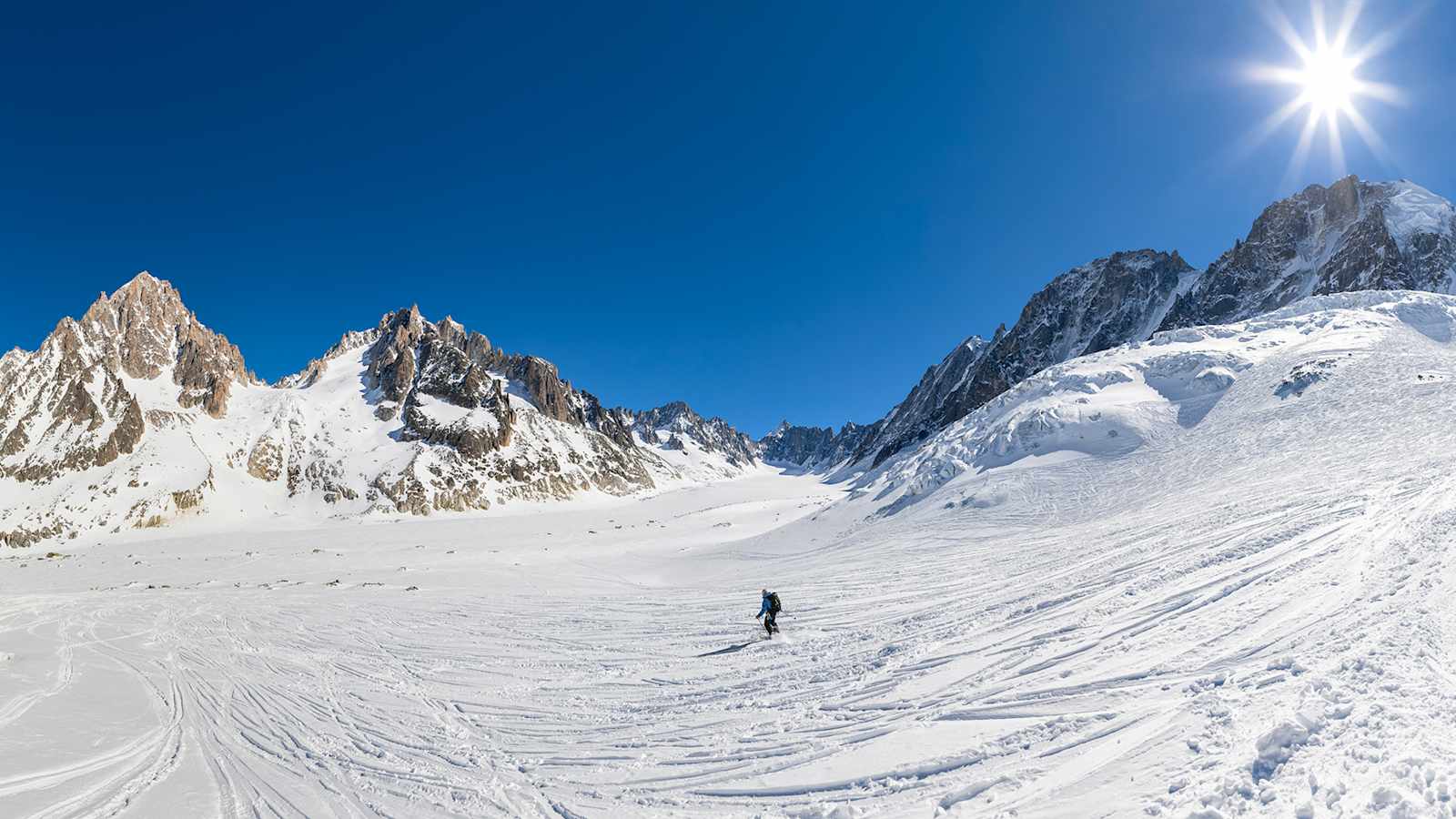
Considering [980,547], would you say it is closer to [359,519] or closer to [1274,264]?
[359,519]

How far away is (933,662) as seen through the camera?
1061 centimetres

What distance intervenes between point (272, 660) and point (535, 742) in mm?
12455

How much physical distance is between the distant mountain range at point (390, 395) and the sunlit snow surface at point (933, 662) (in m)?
41.5

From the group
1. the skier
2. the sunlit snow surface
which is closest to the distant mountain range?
the sunlit snow surface

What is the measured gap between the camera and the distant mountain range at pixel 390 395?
253 feet

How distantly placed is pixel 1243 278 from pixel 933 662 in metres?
140

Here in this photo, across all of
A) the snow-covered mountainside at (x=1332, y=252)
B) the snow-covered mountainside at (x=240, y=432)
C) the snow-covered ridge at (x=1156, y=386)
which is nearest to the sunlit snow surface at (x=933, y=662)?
the snow-covered ridge at (x=1156, y=386)

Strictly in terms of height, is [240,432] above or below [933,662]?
above

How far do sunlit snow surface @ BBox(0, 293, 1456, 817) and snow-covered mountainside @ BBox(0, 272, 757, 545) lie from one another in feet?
205

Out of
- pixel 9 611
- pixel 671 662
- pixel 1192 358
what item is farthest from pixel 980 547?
pixel 9 611

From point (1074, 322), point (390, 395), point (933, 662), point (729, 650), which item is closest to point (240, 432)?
point (390, 395)

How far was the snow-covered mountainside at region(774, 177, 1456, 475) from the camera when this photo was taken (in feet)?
285

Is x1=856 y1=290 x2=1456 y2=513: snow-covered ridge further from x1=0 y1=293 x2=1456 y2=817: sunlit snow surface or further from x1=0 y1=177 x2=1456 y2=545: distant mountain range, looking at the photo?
x1=0 y1=177 x2=1456 y2=545: distant mountain range

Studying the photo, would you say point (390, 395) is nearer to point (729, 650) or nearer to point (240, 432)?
point (240, 432)
